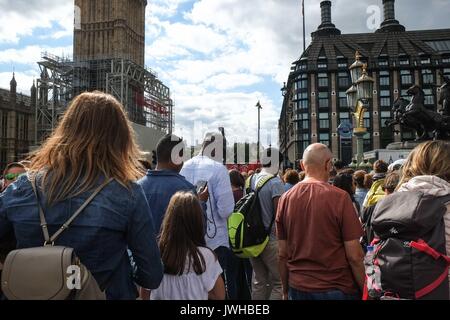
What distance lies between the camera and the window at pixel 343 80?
8369cm

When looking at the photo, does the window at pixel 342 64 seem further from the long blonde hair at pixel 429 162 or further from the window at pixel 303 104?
the long blonde hair at pixel 429 162

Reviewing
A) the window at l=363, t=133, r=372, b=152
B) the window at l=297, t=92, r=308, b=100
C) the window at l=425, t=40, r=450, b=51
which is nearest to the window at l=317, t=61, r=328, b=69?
the window at l=297, t=92, r=308, b=100

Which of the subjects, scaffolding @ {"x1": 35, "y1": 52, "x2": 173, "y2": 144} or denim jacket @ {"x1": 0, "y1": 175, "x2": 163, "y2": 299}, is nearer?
denim jacket @ {"x1": 0, "y1": 175, "x2": 163, "y2": 299}

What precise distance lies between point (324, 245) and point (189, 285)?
3.56ft

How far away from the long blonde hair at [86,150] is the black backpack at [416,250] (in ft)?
5.29

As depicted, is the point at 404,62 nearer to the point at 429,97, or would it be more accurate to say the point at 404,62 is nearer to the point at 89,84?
the point at 429,97

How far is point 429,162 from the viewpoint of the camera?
9.57 feet

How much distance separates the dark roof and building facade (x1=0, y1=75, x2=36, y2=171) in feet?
171

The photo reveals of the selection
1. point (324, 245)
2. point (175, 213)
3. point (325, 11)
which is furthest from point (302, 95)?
point (175, 213)

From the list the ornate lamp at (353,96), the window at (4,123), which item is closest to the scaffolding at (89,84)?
the window at (4,123)

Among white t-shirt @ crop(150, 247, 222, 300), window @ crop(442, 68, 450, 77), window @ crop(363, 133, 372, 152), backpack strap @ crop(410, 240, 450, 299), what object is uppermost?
window @ crop(442, 68, 450, 77)

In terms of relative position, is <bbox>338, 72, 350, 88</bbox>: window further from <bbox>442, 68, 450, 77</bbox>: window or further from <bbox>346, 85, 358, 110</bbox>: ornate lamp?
<bbox>346, 85, 358, 110</bbox>: ornate lamp

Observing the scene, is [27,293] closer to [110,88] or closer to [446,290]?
[446,290]

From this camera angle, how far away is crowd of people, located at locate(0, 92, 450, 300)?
200 centimetres
